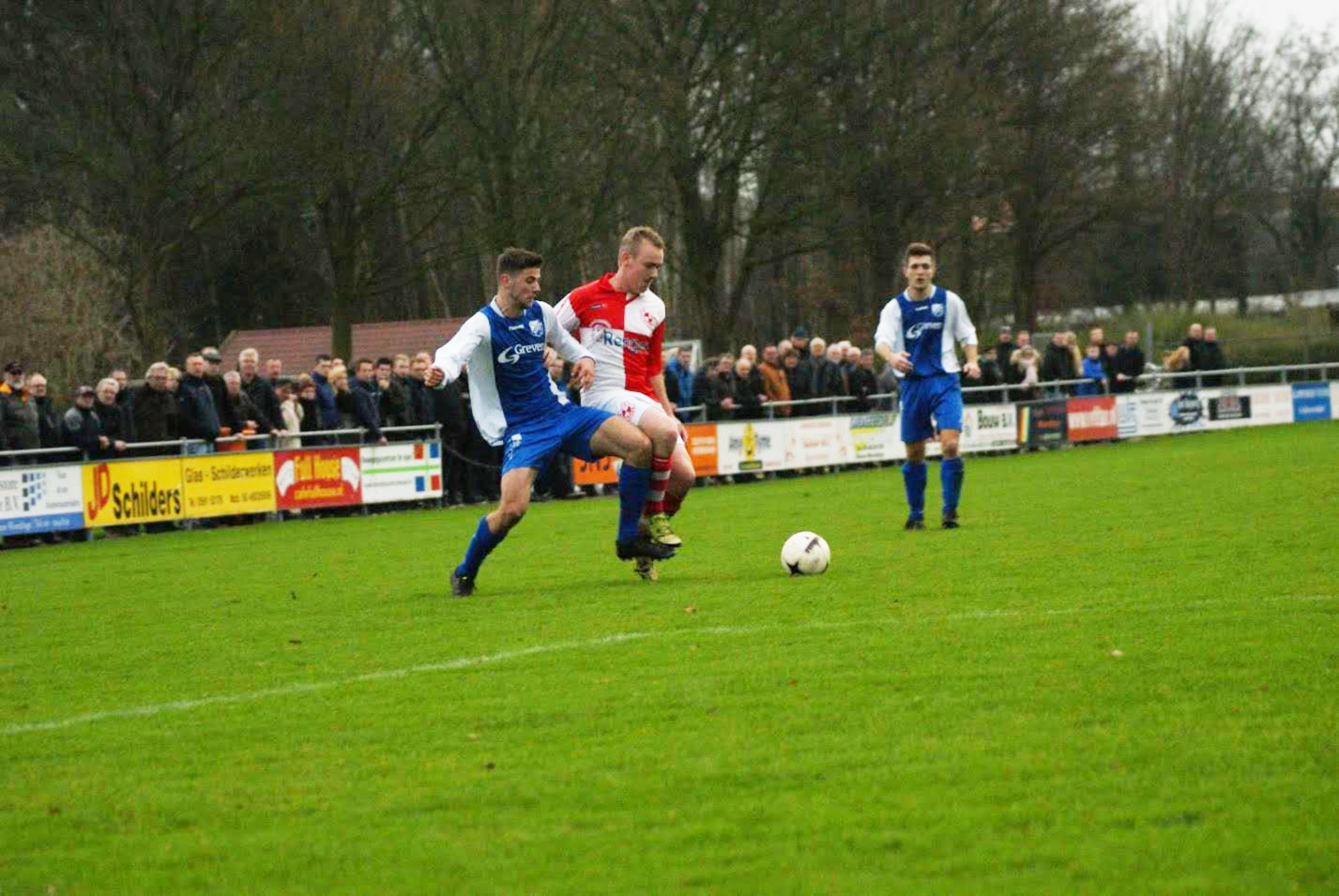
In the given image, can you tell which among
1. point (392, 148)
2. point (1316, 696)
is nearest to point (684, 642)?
point (1316, 696)

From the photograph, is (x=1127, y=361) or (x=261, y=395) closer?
(x=261, y=395)

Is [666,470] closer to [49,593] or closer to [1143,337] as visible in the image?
[49,593]

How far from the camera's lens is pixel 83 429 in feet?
69.3

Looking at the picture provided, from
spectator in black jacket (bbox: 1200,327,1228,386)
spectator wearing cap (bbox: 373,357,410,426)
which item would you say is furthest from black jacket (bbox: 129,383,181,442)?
spectator in black jacket (bbox: 1200,327,1228,386)

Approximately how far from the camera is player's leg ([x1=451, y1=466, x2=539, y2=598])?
11.2 metres

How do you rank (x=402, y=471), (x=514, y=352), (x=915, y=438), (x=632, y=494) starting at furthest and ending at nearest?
1. (x=402, y=471)
2. (x=915, y=438)
3. (x=632, y=494)
4. (x=514, y=352)

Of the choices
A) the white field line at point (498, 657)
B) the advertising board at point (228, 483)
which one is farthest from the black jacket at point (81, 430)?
the white field line at point (498, 657)

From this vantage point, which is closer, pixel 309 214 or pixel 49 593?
pixel 49 593

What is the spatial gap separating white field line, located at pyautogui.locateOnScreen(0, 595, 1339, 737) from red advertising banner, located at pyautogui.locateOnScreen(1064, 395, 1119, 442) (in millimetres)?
27079

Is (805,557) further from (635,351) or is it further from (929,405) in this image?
(929,405)

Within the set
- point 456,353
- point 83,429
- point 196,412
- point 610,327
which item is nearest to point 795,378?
point 196,412

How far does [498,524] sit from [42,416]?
38.6 ft

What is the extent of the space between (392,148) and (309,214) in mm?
6136

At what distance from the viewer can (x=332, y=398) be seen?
24.3 meters
